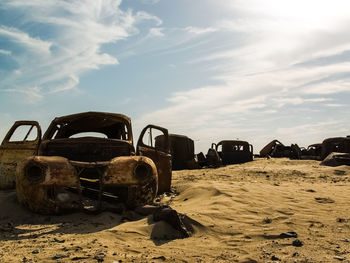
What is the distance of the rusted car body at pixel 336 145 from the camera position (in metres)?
22.7

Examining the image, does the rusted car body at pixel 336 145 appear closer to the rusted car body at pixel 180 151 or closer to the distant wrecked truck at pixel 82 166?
the rusted car body at pixel 180 151

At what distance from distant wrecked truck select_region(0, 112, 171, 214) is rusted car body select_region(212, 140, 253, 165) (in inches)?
575

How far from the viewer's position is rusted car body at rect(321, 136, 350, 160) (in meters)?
22.7

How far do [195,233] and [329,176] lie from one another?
28.1ft

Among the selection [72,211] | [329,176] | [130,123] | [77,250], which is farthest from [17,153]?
[329,176]

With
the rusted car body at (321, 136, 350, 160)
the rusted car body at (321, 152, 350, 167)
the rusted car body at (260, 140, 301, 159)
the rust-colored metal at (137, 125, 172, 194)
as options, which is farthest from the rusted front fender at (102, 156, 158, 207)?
the rusted car body at (260, 140, 301, 159)

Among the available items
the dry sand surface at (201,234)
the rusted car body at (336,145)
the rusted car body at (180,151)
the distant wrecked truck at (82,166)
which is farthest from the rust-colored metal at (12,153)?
the rusted car body at (336,145)

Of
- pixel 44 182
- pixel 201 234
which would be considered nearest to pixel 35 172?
pixel 44 182

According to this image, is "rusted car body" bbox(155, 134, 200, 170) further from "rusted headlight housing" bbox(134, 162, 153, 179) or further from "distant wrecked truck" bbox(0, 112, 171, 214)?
"rusted headlight housing" bbox(134, 162, 153, 179)

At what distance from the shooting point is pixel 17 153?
783cm

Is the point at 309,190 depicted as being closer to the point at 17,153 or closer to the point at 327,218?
the point at 327,218

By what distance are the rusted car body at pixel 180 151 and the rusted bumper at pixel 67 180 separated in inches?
429

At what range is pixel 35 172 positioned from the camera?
5.26 m

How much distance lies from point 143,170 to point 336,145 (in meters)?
21.1
